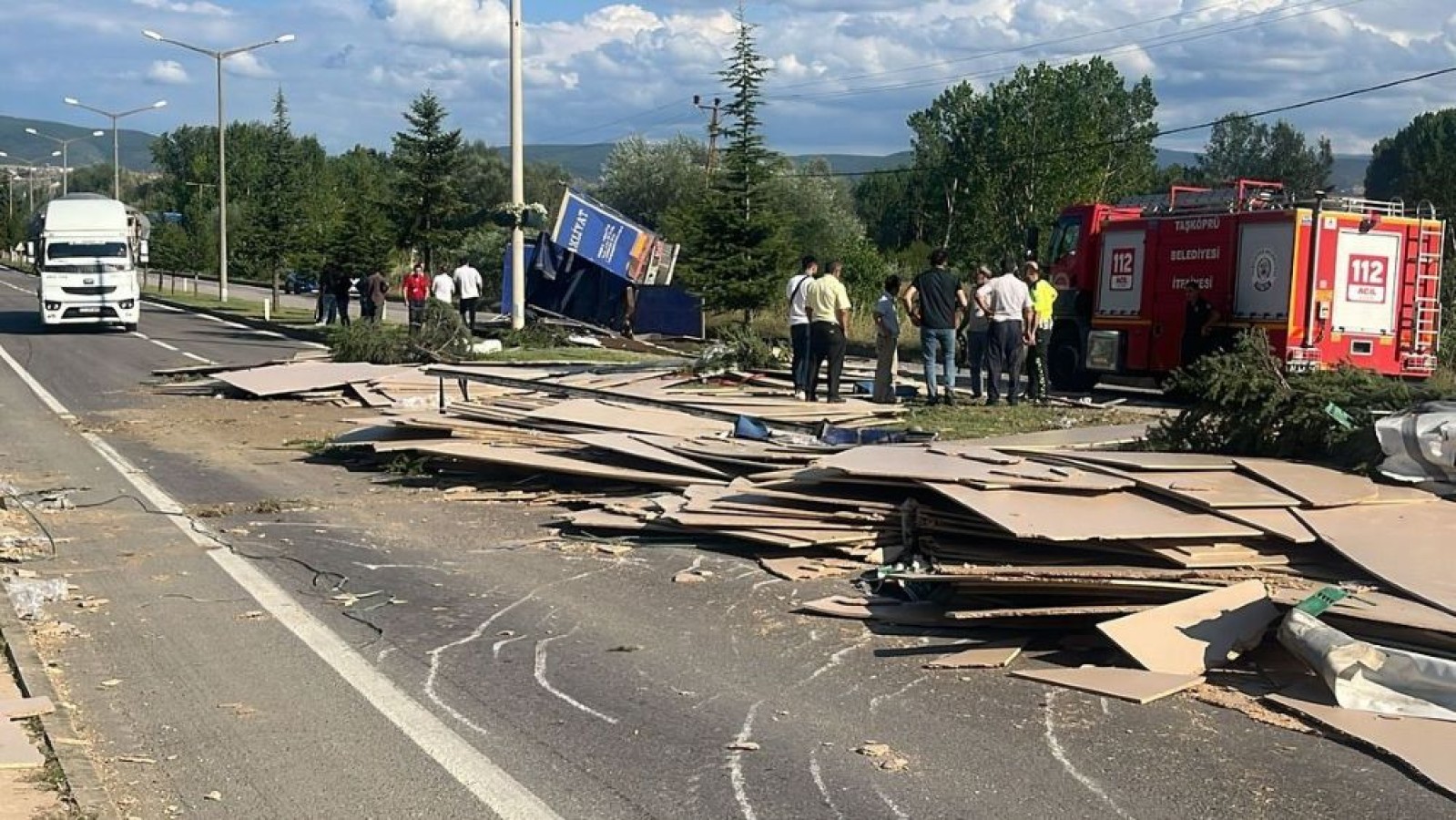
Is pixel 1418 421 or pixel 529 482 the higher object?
pixel 1418 421

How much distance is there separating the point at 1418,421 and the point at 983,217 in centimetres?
7557

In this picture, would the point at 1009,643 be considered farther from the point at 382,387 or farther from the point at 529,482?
the point at 382,387

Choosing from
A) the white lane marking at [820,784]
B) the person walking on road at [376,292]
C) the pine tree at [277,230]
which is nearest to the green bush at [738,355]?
the white lane marking at [820,784]

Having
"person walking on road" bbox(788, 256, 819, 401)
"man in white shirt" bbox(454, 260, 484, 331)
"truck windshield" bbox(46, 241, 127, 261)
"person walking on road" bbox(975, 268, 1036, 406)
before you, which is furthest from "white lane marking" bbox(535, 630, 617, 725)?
"truck windshield" bbox(46, 241, 127, 261)

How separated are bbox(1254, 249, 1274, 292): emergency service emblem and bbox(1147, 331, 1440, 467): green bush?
9548 mm

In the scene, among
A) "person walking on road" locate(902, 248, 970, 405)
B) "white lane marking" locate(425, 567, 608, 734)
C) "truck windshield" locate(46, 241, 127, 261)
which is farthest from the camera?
"truck windshield" locate(46, 241, 127, 261)

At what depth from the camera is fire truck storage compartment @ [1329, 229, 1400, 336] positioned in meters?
20.6

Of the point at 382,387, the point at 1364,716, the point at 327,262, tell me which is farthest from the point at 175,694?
the point at 327,262

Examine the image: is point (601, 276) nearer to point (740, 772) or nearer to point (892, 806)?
point (740, 772)

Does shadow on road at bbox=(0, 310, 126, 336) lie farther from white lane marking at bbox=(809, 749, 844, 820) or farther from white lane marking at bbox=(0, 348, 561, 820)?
white lane marking at bbox=(809, 749, 844, 820)

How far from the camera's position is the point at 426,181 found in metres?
36.8

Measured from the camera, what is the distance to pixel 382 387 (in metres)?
20.4

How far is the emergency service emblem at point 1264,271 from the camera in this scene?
67.6 feet

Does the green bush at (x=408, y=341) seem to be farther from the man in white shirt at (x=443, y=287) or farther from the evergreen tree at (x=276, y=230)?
the evergreen tree at (x=276, y=230)
